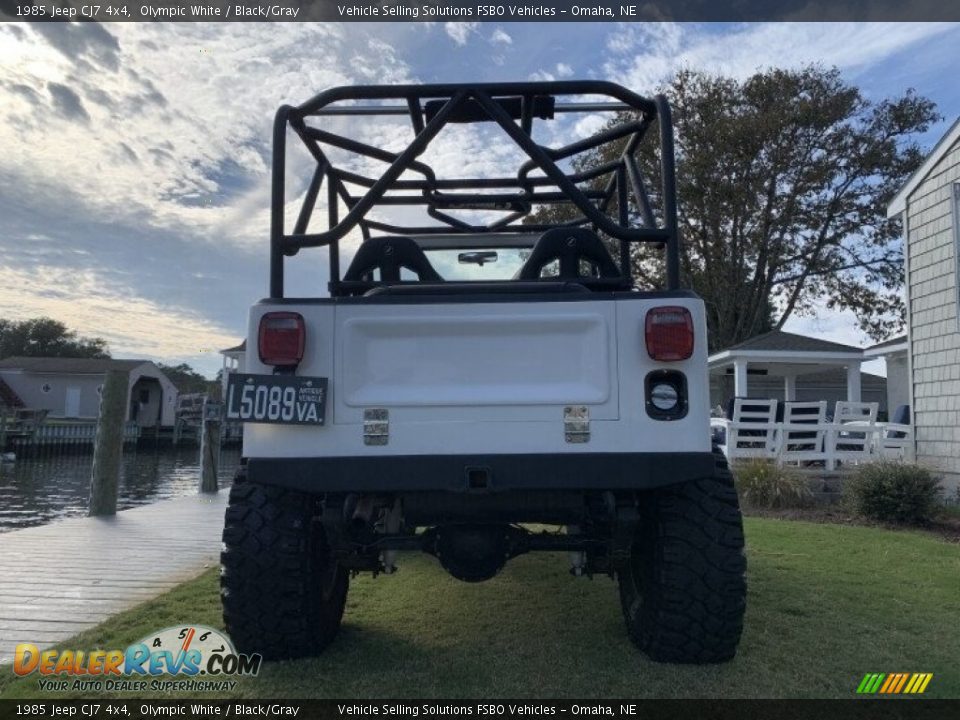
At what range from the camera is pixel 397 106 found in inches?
165

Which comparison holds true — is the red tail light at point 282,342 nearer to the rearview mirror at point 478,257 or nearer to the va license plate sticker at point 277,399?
the va license plate sticker at point 277,399

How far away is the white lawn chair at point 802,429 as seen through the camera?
10.3 metres

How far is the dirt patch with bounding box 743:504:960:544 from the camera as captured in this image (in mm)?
7297

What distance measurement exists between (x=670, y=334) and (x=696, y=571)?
941mm

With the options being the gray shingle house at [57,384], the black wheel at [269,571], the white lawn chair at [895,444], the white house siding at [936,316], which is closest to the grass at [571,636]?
the black wheel at [269,571]

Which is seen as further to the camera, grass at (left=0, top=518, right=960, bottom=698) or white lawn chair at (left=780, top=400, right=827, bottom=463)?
white lawn chair at (left=780, top=400, right=827, bottom=463)

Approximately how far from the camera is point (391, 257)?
12.1ft

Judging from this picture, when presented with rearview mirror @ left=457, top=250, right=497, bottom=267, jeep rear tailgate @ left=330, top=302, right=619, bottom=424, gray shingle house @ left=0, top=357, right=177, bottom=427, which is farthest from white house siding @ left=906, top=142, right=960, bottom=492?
gray shingle house @ left=0, top=357, right=177, bottom=427

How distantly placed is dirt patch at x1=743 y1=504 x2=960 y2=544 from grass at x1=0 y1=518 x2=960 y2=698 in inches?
76.5

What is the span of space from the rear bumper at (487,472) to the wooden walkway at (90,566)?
5.99 feet

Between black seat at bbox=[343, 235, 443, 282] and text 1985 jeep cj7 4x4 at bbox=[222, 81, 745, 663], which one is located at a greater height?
black seat at bbox=[343, 235, 443, 282]

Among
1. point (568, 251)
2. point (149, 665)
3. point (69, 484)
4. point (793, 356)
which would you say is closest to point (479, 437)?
point (568, 251)

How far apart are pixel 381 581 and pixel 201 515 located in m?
4.24

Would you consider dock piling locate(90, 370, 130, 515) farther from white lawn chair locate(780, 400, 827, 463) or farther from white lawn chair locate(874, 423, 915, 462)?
white lawn chair locate(874, 423, 915, 462)
